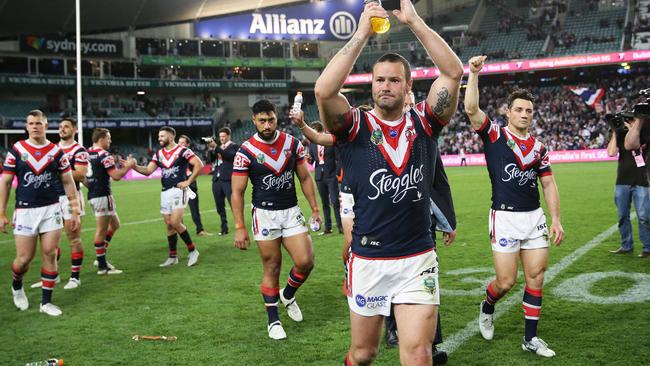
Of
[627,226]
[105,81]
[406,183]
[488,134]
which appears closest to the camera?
[406,183]

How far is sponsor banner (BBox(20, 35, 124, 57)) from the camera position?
48.4 m

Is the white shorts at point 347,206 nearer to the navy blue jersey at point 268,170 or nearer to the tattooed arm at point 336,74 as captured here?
the navy blue jersey at point 268,170

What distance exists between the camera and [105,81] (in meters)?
50.2

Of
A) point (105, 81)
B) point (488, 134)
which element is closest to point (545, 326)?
point (488, 134)

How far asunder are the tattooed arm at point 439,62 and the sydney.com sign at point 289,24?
179 feet

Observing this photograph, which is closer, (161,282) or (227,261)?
(161,282)

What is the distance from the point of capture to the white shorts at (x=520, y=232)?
534 cm

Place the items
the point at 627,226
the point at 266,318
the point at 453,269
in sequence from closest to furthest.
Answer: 1. the point at 266,318
2. the point at 453,269
3. the point at 627,226

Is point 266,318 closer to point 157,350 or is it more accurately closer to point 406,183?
point 157,350

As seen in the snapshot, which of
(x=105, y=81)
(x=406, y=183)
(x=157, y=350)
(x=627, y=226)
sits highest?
(x=105, y=81)

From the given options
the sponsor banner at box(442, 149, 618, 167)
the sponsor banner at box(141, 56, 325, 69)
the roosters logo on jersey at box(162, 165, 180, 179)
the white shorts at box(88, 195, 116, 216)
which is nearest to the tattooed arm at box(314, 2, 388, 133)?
the roosters logo on jersey at box(162, 165, 180, 179)

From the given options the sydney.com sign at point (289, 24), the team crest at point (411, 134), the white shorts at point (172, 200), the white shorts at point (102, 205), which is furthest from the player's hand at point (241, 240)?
the sydney.com sign at point (289, 24)

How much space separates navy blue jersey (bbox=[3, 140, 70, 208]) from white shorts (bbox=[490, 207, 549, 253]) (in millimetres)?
5341

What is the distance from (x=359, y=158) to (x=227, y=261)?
726 centimetres
